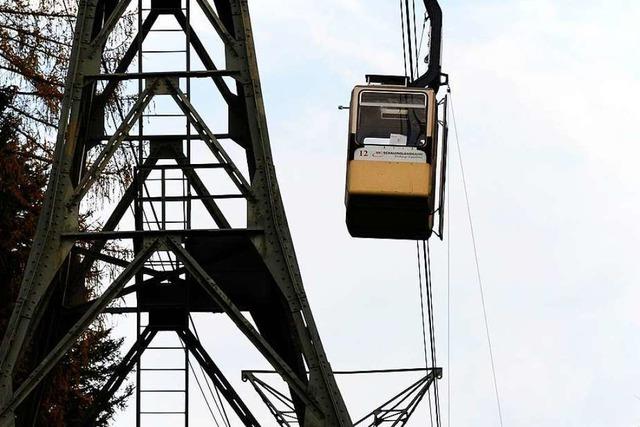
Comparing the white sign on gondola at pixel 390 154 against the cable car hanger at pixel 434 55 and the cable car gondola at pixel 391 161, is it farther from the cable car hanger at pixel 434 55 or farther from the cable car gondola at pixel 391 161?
the cable car hanger at pixel 434 55

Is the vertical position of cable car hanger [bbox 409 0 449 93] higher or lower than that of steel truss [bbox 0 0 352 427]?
higher

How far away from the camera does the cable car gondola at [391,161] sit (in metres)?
19.5

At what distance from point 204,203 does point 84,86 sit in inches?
67.9

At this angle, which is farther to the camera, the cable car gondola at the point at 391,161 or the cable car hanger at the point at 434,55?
the cable car hanger at the point at 434,55

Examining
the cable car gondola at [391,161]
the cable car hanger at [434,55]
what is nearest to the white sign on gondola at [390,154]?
the cable car gondola at [391,161]

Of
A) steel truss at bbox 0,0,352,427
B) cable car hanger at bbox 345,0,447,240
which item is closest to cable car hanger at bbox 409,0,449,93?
cable car hanger at bbox 345,0,447,240

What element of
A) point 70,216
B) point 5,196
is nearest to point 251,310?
point 70,216

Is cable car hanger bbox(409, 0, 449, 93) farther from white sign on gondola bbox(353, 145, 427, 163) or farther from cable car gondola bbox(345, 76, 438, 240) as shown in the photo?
white sign on gondola bbox(353, 145, 427, 163)

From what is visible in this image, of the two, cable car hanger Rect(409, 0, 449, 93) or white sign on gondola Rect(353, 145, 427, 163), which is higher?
cable car hanger Rect(409, 0, 449, 93)

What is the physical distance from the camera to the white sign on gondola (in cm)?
1983

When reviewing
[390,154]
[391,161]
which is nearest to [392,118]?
[390,154]

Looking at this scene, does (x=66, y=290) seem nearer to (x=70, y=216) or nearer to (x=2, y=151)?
(x=70, y=216)

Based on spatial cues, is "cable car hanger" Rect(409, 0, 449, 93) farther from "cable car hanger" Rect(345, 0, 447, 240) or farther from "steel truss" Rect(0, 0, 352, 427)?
"steel truss" Rect(0, 0, 352, 427)

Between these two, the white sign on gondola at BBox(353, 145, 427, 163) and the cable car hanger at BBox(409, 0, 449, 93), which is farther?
the cable car hanger at BBox(409, 0, 449, 93)
